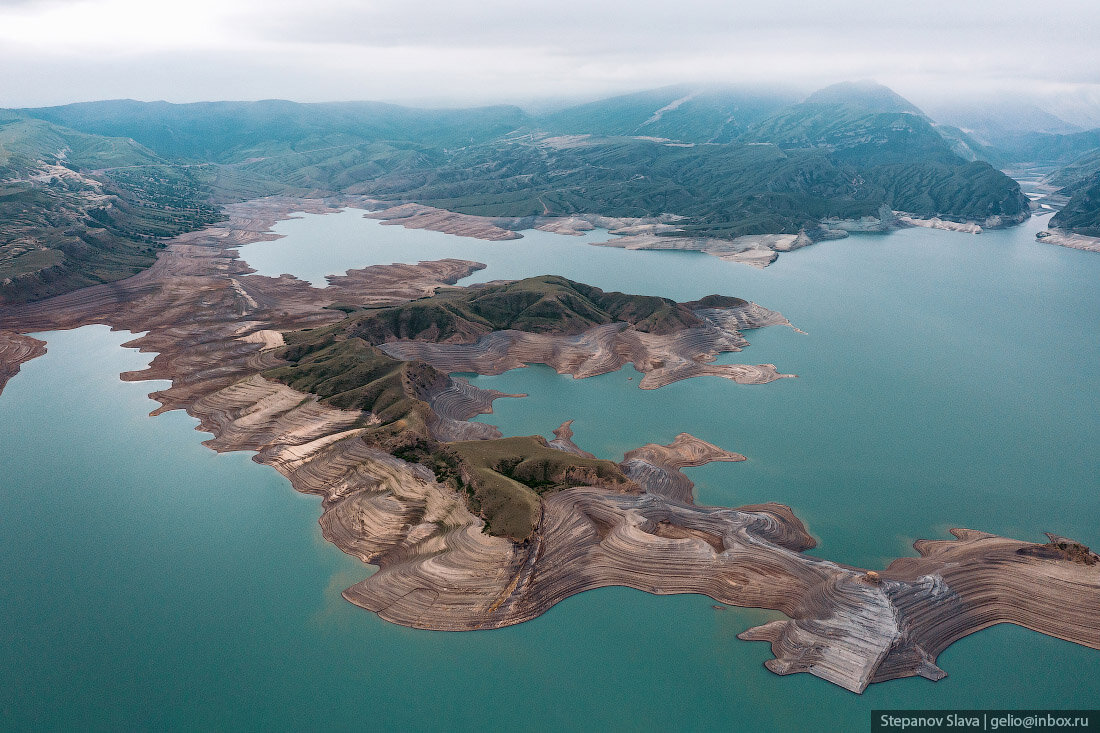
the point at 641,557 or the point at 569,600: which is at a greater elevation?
the point at 641,557

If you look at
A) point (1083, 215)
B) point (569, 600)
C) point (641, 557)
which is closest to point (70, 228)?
point (569, 600)

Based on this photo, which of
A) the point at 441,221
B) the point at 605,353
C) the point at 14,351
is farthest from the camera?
the point at 441,221

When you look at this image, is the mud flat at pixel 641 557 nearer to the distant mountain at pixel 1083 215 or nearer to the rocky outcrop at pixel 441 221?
the rocky outcrop at pixel 441 221

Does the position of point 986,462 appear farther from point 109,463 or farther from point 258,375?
point 109,463

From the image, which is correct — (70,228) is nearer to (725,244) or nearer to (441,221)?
(441,221)

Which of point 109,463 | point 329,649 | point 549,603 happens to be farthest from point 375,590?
point 109,463
